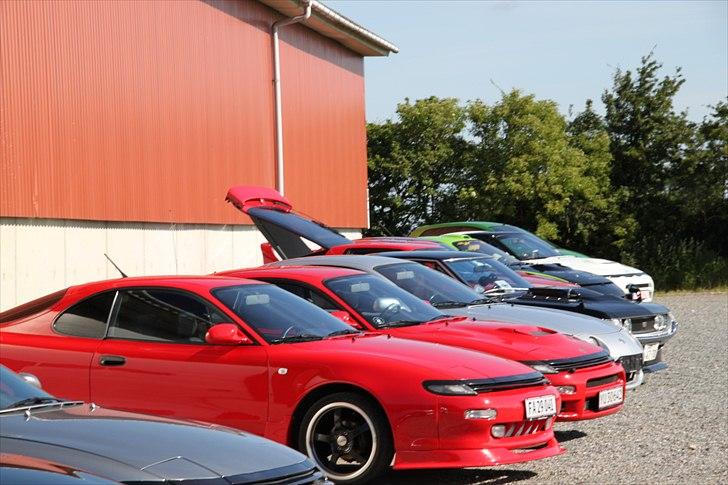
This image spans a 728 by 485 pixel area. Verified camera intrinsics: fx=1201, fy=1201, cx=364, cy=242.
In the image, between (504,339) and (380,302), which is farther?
(380,302)

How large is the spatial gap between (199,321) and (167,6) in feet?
46.5

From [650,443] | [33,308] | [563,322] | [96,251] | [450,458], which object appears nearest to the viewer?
[450,458]

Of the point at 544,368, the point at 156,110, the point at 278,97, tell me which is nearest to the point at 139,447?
the point at 544,368

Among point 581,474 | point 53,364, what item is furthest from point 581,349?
point 53,364

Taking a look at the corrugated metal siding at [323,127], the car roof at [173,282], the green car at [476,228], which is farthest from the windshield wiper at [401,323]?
the corrugated metal siding at [323,127]

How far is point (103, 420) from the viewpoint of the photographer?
529cm

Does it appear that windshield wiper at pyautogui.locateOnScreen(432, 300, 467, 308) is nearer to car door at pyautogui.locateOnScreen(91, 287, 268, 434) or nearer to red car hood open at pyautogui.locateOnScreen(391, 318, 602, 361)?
red car hood open at pyautogui.locateOnScreen(391, 318, 602, 361)

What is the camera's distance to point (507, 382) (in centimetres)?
771

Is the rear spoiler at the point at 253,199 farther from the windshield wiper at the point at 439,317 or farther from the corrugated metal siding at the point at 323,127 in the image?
the corrugated metal siding at the point at 323,127

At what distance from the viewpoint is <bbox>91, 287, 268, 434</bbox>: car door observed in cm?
773

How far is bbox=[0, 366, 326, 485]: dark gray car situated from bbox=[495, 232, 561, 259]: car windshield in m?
15.1

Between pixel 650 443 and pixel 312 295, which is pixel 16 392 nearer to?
pixel 312 295

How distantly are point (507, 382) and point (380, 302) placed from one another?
2.32 metres

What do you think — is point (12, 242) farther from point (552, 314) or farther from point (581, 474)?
point (581, 474)
